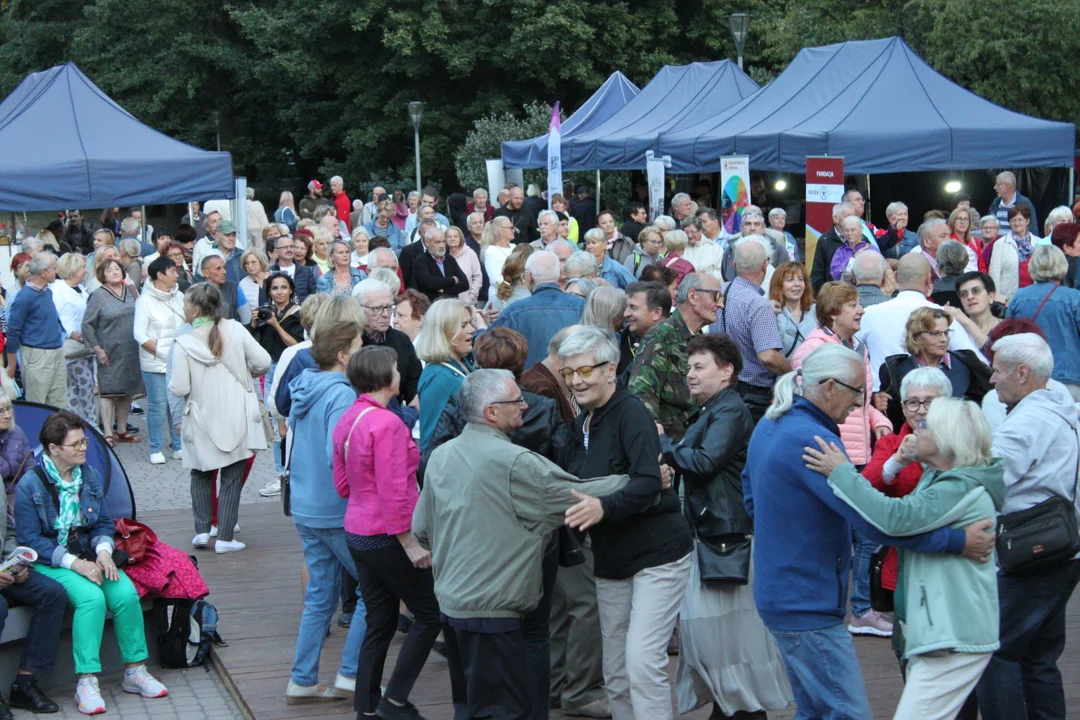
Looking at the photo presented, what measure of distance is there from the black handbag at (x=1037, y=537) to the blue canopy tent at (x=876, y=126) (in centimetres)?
1111

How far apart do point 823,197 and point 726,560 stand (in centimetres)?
769

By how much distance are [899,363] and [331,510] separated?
2.96 m

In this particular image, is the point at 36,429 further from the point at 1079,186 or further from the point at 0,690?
the point at 1079,186

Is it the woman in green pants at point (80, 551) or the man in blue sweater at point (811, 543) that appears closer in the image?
the man in blue sweater at point (811, 543)

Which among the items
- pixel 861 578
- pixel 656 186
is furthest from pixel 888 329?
pixel 656 186

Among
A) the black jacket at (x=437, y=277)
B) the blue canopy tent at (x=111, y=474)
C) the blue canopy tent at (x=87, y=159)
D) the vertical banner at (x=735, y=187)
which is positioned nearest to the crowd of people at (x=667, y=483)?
the blue canopy tent at (x=111, y=474)

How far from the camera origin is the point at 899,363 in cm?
664

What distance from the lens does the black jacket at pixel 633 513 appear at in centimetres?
483

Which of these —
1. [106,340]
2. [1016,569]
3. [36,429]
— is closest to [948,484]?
[1016,569]

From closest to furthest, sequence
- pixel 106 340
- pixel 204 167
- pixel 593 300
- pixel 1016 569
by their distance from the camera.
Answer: pixel 1016 569 → pixel 593 300 → pixel 106 340 → pixel 204 167

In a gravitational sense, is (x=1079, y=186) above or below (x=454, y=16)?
below

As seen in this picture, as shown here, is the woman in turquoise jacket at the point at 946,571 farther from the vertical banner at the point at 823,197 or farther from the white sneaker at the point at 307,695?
the vertical banner at the point at 823,197

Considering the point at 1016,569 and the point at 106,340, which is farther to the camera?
the point at 106,340

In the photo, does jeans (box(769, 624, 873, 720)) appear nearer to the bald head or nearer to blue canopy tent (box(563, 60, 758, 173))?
the bald head
